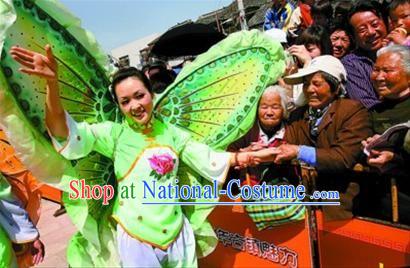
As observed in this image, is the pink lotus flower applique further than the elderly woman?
No

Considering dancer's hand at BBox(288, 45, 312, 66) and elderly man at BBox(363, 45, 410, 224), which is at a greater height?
dancer's hand at BBox(288, 45, 312, 66)

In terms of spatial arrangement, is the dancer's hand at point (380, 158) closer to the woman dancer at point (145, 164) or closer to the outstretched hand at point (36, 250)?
the woman dancer at point (145, 164)

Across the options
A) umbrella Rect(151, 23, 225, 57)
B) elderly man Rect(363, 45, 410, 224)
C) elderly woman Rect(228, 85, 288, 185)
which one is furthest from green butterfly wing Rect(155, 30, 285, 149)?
umbrella Rect(151, 23, 225, 57)

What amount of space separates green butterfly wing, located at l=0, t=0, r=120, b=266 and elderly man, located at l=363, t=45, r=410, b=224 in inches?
52.0

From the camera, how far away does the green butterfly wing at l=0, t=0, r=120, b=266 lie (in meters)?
1.69

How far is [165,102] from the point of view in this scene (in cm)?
222

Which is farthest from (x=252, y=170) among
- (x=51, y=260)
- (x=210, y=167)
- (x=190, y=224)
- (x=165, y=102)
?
(x=51, y=260)

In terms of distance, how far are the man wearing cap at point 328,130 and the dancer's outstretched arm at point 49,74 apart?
1.02m

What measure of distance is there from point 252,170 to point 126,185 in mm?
695

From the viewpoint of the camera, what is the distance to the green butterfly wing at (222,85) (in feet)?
7.32

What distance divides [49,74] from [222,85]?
3.20 feet

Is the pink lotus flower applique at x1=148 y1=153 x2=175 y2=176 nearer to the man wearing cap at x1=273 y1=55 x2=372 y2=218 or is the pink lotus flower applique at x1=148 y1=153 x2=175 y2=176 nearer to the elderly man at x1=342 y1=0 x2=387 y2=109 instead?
the man wearing cap at x1=273 y1=55 x2=372 y2=218

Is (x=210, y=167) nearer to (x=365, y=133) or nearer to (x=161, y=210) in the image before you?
(x=161, y=210)

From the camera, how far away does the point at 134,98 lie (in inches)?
75.3
